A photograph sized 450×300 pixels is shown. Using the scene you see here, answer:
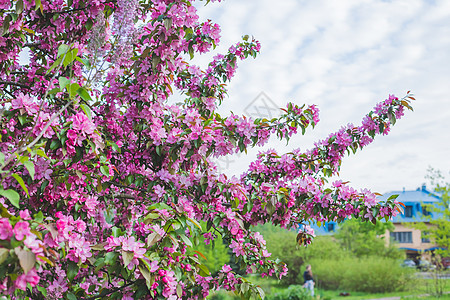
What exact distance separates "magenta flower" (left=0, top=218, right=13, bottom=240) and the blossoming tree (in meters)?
0.22

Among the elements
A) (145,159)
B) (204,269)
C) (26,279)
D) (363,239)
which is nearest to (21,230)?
(26,279)

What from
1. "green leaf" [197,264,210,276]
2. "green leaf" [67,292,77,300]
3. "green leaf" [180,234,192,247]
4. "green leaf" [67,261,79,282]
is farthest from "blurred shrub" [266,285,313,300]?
"green leaf" [67,261,79,282]

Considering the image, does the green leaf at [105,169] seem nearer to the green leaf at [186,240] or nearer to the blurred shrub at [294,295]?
the green leaf at [186,240]

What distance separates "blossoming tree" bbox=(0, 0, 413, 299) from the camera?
1.87 meters

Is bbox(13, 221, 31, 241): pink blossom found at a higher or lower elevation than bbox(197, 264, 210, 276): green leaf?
higher

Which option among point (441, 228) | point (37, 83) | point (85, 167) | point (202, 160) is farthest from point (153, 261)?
point (441, 228)

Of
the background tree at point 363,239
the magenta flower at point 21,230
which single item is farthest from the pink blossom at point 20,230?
the background tree at point 363,239

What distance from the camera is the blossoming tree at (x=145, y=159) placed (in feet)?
6.12

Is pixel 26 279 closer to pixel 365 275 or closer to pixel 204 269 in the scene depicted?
pixel 204 269

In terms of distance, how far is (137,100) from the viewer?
2580 millimetres

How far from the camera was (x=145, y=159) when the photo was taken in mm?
2721

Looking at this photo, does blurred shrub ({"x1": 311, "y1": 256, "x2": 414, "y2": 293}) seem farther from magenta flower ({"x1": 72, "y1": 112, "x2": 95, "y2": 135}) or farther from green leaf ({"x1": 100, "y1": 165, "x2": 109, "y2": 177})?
magenta flower ({"x1": 72, "y1": 112, "x2": 95, "y2": 135})

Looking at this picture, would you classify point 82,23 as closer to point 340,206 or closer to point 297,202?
point 297,202

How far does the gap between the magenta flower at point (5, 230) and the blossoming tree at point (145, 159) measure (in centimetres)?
22
